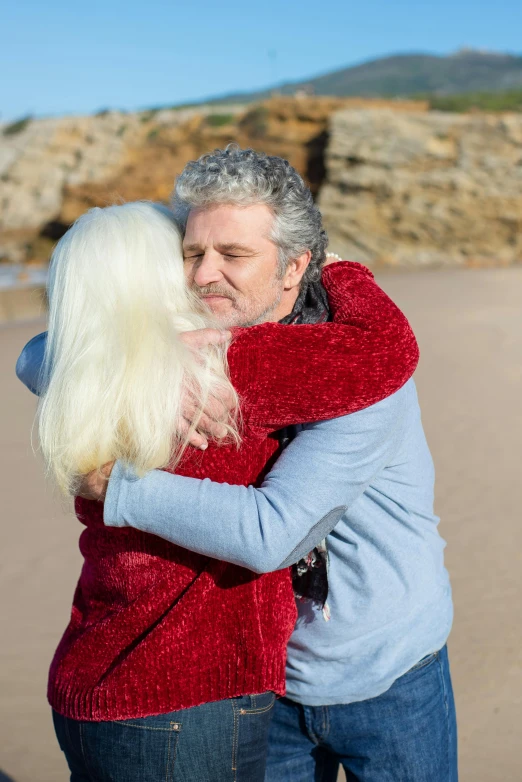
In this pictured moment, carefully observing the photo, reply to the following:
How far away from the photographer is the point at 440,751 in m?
1.82

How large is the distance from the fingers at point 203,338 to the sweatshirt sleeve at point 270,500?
0.75ft

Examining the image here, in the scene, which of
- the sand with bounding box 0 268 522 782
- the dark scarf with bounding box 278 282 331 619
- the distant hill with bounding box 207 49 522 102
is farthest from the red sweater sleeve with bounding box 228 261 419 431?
Result: the distant hill with bounding box 207 49 522 102

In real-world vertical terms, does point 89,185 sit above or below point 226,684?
below

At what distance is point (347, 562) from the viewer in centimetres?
176

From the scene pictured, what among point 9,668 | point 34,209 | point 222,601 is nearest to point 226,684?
point 222,601

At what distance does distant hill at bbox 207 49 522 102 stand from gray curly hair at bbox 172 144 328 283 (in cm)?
8950

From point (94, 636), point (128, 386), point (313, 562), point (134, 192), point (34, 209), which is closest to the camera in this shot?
point (128, 386)

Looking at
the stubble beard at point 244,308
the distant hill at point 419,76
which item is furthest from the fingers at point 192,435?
the distant hill at point 419,76

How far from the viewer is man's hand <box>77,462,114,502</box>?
154cm

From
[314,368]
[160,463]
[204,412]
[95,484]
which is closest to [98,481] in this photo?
[95,484]

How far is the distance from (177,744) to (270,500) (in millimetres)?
458

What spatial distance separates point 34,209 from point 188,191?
28.9m

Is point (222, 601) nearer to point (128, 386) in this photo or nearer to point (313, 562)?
point (313, 562)

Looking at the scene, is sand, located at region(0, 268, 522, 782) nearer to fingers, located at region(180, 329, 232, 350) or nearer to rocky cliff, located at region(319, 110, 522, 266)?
fingers, located at region(180, 329, 232, 350)
